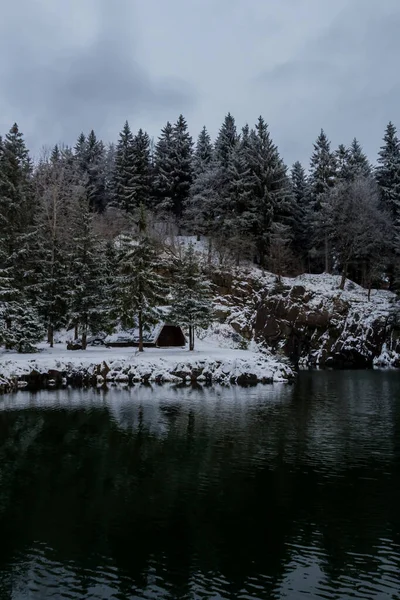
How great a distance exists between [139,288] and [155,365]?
698 centimetres

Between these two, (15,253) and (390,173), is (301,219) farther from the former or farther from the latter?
(15,253)

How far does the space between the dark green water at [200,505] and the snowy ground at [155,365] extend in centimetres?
1255

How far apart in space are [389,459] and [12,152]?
40.5m

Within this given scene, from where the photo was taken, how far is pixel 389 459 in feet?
48.9

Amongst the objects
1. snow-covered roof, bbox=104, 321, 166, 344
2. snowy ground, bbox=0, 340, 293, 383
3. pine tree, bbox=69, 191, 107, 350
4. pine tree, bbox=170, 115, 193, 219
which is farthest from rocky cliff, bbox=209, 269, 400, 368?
pine tree, bbox=170, 115, 193, 219

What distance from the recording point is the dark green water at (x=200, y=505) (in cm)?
778

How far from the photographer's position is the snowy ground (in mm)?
35156

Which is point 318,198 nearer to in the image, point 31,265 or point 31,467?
point 31,265

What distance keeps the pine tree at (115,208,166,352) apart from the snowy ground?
321 centimetres

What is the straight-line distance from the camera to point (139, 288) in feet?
131

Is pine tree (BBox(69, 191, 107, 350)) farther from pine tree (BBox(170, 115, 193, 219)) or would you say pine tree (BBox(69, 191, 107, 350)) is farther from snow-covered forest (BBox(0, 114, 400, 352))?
pine tree (BBox(170, 115, 193, 219))

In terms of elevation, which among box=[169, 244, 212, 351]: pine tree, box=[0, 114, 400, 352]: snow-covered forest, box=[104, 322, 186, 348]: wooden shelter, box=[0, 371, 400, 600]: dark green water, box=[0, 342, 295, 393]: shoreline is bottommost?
box=[0, 371, 400, 600]: dark green water

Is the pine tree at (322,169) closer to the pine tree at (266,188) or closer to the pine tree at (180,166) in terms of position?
the pine tree at (266,188)

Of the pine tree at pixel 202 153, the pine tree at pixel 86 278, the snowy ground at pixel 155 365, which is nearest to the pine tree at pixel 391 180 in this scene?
the pine tree at pixel 202 153
